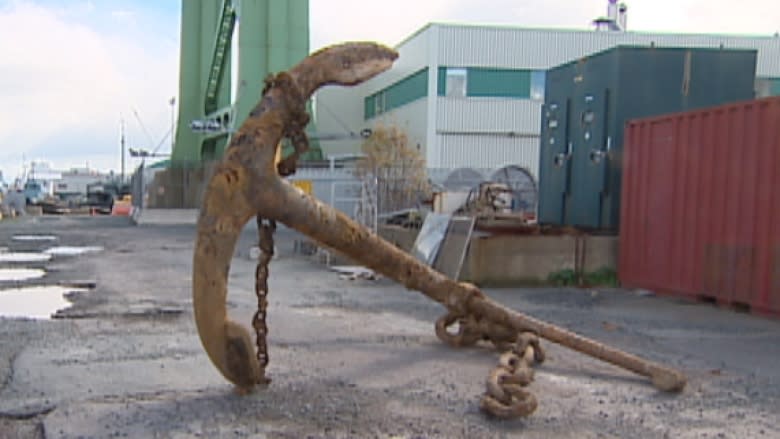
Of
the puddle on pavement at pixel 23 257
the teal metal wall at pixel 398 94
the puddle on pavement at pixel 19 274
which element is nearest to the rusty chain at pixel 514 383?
the puddle on pavement at pixel 19 274

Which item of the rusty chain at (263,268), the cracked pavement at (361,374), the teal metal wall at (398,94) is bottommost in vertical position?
the cracked pavement at (361,374)

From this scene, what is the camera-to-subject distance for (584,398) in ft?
17.2

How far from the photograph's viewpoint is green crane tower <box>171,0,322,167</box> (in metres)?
29.3

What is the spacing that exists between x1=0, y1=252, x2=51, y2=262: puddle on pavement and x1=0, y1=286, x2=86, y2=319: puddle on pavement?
4.27 metres

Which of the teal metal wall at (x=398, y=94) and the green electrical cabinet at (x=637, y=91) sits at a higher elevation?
the teal metal wall at (x=398, y=94)

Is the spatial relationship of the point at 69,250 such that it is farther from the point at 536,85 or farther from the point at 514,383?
the point at 536,85

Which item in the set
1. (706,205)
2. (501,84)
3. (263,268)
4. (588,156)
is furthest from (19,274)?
(501,84)

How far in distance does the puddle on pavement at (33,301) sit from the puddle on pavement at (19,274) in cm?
117

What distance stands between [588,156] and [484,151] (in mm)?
18167

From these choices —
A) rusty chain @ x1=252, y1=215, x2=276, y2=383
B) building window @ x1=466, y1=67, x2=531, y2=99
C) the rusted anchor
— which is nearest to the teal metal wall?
building window @ x1=466, y1=67, x2=531, y2=99

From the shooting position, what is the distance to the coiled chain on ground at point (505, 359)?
4.73 metres

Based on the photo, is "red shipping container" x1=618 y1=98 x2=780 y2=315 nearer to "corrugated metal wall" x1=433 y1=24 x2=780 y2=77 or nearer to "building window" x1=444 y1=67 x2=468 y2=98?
"building window" x1=444 y1=67 x2=468 y2=98

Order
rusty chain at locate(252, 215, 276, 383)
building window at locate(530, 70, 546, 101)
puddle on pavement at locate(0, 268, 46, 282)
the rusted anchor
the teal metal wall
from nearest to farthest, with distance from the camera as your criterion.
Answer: the rusted anchor, rusty chain at locate(252, 215, 276, 383), puddle on pavement at locate(0, 268, 46, 282), building window at locate(530, 70, 546, 101), the teal metal wall

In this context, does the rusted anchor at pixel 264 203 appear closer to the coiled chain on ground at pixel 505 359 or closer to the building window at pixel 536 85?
the coiled chain on ground at pixel 505 359
